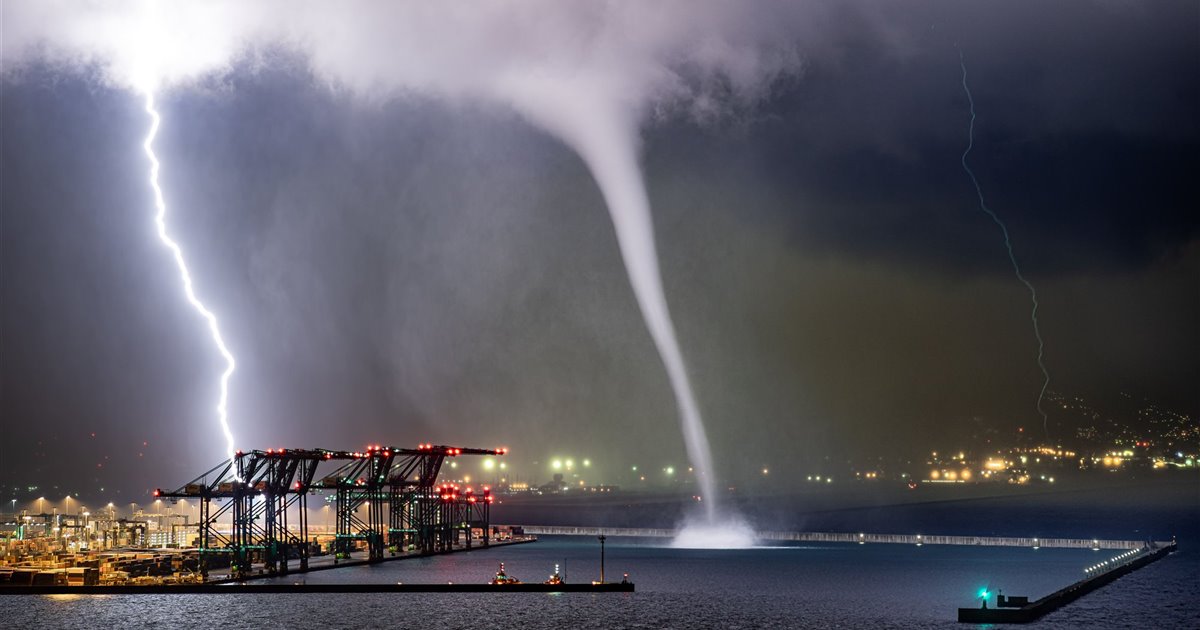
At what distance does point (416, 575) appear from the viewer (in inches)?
4203

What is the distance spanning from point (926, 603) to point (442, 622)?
34068 millimetres

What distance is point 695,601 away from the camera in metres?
87.2

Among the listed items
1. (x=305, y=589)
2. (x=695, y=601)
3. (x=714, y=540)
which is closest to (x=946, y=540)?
(x=714, y=540)

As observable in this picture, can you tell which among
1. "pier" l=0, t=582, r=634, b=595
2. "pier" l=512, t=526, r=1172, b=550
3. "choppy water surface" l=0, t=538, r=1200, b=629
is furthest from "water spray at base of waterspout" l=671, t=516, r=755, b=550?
"pier" l=0, t=582, r=634, b=595

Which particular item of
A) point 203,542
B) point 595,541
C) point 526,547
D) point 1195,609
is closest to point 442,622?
point 203,542

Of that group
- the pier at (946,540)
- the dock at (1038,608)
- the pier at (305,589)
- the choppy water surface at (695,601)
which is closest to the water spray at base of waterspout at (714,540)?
the pier at (946,540)

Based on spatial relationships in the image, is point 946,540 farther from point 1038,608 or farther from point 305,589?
point 305,589

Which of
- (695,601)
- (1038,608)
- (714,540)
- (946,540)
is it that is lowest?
(714,540)

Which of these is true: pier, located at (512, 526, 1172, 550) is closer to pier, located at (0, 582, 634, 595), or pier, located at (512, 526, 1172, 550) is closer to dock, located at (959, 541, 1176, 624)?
dock, located at (959, 541, 1176, 624)

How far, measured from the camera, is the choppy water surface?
242ft

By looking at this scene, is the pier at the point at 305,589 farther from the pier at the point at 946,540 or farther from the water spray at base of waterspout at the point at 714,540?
the pier at the point at 946,540

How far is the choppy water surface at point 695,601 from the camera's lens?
7381 cm

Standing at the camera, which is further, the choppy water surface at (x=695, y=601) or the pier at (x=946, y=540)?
the pier at (x=946, y=540)

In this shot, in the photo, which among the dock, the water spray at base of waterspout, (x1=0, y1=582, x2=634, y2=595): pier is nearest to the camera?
the dock
